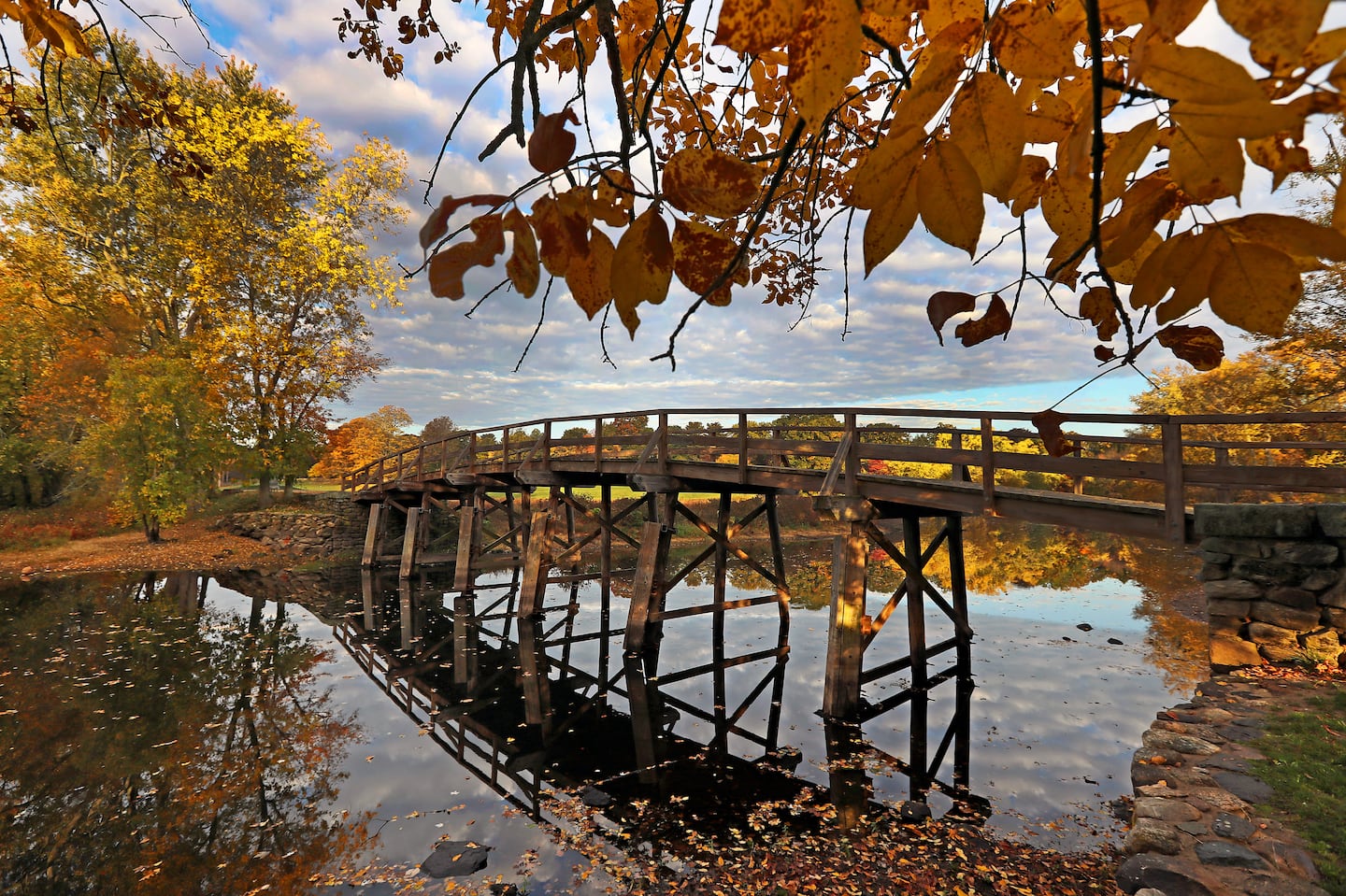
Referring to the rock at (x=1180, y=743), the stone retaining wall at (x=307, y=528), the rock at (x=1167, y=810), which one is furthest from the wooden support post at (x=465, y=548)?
the rock at (x=1167, y=810)

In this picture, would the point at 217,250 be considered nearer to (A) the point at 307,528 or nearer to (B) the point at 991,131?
(A) the point at 307,528

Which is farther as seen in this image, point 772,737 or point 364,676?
point 364,676

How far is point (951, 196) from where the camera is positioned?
23.0 inches

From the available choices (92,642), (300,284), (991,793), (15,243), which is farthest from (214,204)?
(991,793)

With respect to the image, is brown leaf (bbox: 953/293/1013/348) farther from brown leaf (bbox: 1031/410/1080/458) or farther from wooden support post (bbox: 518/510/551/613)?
wooden support post (bbox: 518/510/551/613)

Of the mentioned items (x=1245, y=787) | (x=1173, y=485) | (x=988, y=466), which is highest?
(x=988, y=466)

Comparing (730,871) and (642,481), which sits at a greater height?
(642,481)

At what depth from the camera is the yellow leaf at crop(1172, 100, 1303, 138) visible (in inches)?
16.1

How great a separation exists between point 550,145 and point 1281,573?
906cm

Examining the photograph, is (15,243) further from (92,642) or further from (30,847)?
(30,847)

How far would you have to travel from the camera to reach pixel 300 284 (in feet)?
75.4

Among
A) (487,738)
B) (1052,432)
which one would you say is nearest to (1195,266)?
(1052,432)

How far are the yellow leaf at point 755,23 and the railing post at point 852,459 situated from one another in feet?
25.6

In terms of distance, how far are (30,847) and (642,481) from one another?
8602mm
